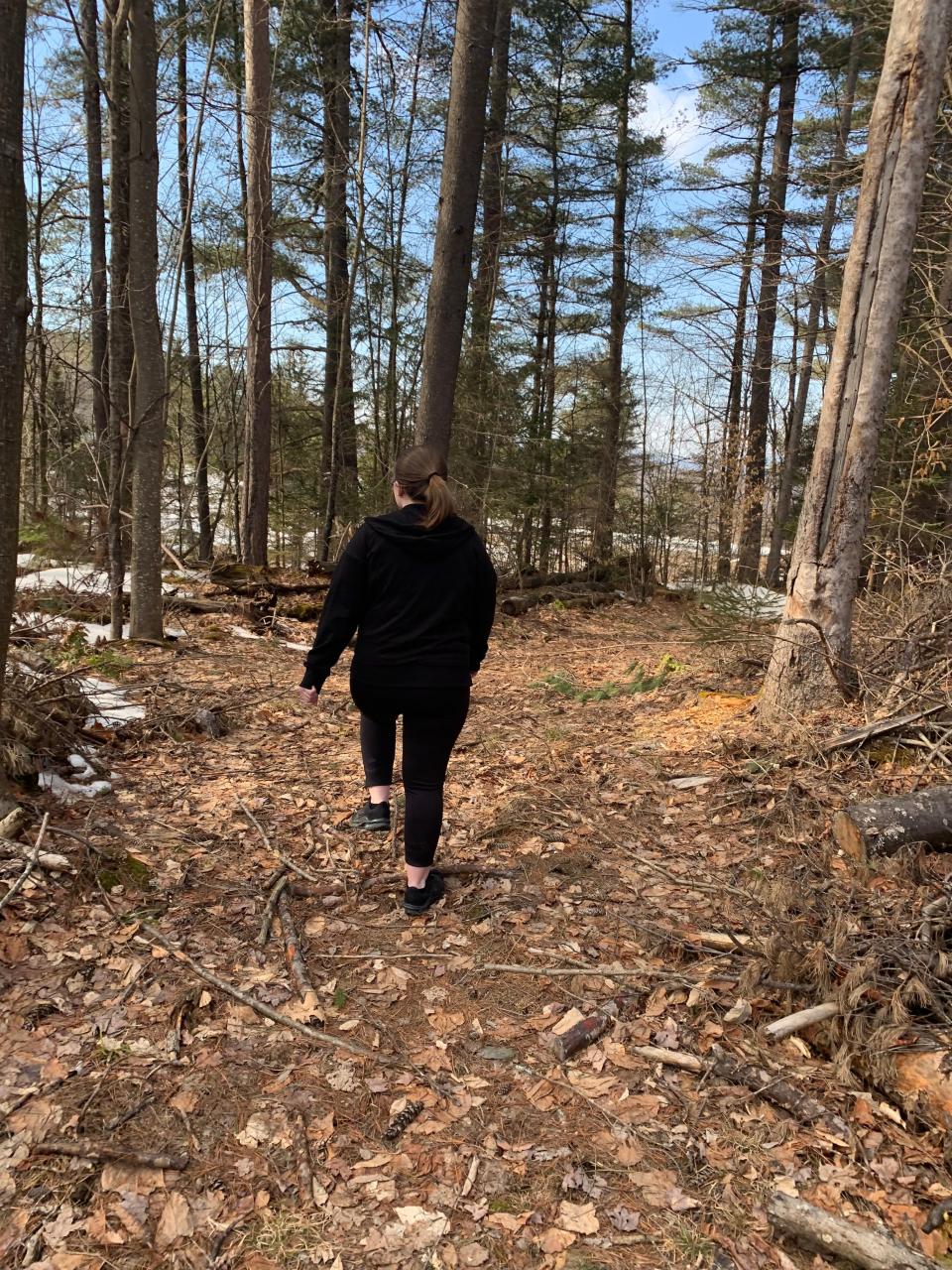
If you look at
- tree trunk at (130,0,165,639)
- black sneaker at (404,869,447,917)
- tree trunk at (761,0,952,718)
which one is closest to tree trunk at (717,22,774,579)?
tree trunk at (761,0,952,718)

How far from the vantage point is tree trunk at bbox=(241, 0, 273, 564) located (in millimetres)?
11055

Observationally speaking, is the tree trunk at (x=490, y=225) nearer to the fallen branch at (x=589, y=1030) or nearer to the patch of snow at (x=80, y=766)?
the patch of snow at (x=80, y=766)

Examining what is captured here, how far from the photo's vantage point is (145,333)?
7.25m

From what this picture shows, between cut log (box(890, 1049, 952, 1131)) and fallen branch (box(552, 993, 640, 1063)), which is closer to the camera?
cut log (box(890, 1049, 952, 1131))

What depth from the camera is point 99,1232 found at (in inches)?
72.1

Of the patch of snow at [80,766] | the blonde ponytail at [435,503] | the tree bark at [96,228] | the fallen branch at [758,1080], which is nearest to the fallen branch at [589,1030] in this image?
the fallen branch at [758,1080]

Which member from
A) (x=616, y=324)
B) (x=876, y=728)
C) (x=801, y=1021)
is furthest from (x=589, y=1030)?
(x=616, y=324)

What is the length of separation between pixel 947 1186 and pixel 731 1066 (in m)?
0.63

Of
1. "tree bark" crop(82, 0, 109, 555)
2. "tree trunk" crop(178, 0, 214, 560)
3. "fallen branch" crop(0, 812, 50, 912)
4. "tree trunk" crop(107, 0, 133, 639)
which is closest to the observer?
"fallen branch" crop(0, 812, 50, 912)

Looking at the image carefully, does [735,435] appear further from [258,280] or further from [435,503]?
[435,503]

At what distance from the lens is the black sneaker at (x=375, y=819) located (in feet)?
13.4

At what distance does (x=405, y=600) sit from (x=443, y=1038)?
1682 mm

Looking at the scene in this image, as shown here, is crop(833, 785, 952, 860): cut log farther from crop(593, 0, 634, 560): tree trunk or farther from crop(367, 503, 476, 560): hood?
crop(593, 0, 634, 560): tree trunk

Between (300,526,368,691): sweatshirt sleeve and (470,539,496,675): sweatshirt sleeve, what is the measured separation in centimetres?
49
